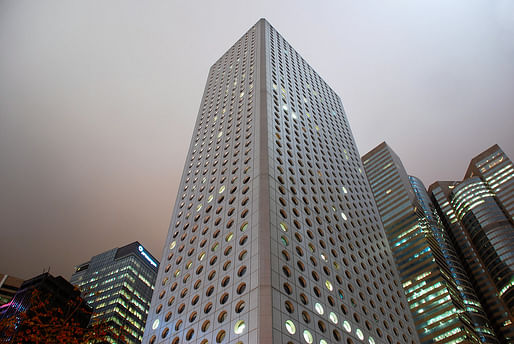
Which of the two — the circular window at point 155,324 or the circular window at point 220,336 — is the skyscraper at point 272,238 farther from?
the circular window at point 155,324

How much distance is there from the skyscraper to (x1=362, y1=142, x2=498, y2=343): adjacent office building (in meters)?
46.6

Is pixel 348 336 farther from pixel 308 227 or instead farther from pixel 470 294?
pixel 470 294

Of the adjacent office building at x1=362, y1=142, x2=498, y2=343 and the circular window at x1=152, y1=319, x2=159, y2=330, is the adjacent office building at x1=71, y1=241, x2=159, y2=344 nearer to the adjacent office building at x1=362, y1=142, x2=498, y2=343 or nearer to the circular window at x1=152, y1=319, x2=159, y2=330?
the adjacent office building at x1=362, y1=142, x2=498, y2=343

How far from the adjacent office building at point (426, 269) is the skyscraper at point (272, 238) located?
46.6m

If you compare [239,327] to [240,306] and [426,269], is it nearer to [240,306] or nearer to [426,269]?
[240,306]

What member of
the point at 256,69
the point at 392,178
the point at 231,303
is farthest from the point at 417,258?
the point at 231,303

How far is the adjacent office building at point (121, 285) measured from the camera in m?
112

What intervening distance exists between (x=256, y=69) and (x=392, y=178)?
266 ft

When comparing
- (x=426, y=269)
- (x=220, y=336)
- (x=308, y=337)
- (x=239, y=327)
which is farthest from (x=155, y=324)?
(x=426, y=269)

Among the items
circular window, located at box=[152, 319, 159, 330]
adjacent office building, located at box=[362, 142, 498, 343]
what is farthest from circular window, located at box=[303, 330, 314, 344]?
adjacent office building, located at box=[362, 142, 498, 343]

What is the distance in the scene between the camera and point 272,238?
27625 millimetres

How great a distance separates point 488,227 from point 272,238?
347 feet

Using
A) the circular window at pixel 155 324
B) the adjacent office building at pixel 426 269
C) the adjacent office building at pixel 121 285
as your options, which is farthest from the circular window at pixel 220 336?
the adjacent office building at pixel 121 285

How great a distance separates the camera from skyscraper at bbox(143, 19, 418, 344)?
82.1ft
